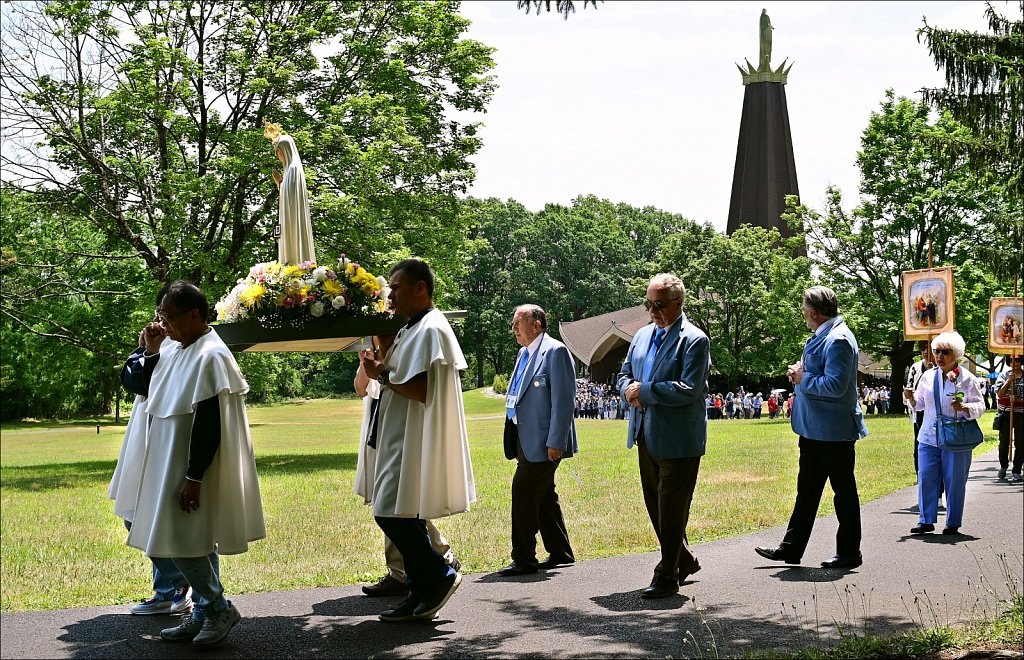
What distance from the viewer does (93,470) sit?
22.9 meters

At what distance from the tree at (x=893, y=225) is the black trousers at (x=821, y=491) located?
3622cm

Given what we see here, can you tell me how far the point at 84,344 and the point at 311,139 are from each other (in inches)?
288

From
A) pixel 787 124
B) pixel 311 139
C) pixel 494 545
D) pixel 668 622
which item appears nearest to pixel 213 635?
pixel 668 622

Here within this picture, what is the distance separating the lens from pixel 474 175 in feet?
81.7

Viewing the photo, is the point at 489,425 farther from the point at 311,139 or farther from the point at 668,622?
the point at 668,622

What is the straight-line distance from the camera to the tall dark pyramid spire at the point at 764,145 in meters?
70.4

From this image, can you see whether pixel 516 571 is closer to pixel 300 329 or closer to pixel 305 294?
pixel 300 329

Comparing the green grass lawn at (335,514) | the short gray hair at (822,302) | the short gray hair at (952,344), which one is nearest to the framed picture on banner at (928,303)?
the short gray hair at (952,344)

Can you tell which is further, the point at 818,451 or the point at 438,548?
the point at 818,451

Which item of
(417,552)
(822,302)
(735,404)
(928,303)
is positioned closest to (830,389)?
(822,302)

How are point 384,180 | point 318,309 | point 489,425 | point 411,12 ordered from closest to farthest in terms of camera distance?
point 318,309 → point 384,180 → point 411,12 → point 489,425

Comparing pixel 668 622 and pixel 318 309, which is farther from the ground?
pixel 318 309

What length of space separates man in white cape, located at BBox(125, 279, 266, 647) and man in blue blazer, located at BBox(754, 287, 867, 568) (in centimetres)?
423

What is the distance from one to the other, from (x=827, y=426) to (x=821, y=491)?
1.72 feet
